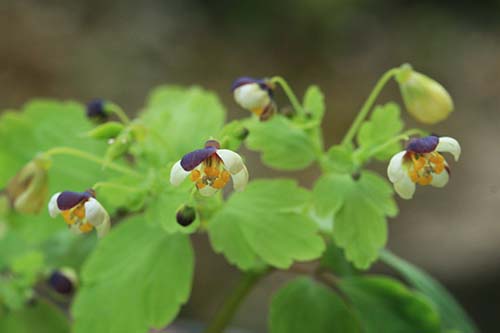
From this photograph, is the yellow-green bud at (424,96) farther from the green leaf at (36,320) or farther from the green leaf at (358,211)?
the green leaf at (36,320)

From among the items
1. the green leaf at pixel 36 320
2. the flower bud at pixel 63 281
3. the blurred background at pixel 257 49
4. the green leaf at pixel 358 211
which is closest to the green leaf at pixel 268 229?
the green leaf at pixel 358 211

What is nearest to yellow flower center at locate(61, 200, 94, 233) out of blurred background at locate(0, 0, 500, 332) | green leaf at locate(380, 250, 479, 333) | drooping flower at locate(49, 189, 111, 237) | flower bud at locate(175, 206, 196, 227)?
drooping flower at locate(49, 189, 111, 237)

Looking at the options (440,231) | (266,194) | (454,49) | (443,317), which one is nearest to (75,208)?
(266,194)

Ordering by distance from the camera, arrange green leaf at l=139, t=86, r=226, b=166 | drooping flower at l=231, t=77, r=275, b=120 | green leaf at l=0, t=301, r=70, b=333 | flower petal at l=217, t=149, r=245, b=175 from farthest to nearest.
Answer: green leaf at l=0, t=301, r=70, b=333 → green leaf at l=139, t=86, r=226, b=166 → drooping flower at l=231, t=77, r=275, b=120 → flower petal at l=217, t=149, r=245, b=175

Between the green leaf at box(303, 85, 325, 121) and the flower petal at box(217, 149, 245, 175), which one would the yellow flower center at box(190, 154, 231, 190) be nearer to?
the flower petal at box(217, 149, 245, 175)

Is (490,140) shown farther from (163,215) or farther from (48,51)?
(163,215)

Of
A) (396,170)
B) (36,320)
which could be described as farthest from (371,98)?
(36,320)
